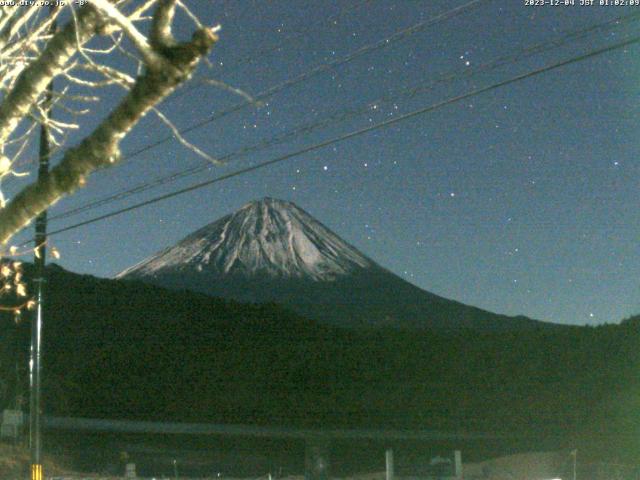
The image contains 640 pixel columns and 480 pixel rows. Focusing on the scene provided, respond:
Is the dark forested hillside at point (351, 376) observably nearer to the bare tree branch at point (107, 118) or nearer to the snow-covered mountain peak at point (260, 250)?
the bare tree branch at point (107, 118)

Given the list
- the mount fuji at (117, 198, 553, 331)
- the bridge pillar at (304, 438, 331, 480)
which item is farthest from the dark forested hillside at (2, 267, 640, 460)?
the mount fuji at (117, 198, 553, 331)

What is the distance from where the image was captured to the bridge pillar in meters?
24.0

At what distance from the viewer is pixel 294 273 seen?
160m

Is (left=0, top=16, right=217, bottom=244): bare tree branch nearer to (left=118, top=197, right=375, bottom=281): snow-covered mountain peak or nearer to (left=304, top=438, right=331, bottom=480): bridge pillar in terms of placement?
(left=304, top=438, right=331, bottom=480): bridge pillar

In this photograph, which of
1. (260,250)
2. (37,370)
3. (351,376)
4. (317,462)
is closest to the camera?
(37,370)

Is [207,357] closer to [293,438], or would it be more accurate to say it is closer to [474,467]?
[293,438]

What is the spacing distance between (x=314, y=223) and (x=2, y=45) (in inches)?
5640

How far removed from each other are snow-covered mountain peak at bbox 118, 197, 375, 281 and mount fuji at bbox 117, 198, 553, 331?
0.17 meters

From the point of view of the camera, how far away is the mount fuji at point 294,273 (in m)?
139

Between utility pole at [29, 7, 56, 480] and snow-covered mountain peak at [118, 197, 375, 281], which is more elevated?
snow-covered mountain peak at [118, 197, 375, 281]

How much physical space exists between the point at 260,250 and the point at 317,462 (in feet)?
448

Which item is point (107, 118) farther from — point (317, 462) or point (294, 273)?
point (294, 273)

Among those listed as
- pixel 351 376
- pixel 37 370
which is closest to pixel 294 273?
pixel 351 376

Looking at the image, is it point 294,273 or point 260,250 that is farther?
point 260,250
